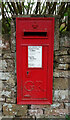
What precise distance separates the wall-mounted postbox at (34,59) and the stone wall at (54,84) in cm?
12

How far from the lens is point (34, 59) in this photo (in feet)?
5.47

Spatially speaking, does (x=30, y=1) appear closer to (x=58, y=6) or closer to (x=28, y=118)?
(x=58, y=6)

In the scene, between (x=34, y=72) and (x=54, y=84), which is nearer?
(x=34, y=72)

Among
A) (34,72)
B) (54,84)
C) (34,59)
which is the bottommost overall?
(54,84)

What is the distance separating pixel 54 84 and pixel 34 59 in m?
0.59

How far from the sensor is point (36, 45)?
5.38ft

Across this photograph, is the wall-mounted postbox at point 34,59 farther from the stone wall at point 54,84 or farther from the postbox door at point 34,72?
the stone wall at point 54,84

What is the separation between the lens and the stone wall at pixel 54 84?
68.8 inches

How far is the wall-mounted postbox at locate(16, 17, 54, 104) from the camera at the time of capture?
1615 millimetres

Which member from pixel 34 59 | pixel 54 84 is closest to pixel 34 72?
pixel 34 59

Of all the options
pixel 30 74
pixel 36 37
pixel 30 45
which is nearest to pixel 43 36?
pixel 36 37

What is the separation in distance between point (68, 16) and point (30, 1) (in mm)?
766

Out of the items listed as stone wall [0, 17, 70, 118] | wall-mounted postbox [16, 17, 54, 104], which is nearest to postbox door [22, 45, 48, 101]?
wall-mounted postbox [16, 17, 54, 104]

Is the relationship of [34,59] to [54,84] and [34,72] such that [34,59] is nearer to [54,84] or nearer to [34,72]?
[34,72]
